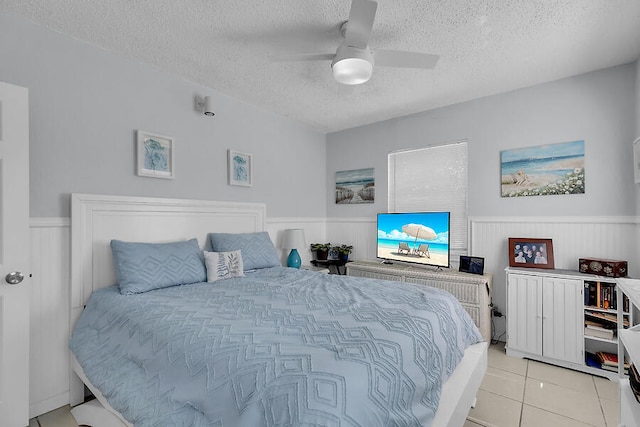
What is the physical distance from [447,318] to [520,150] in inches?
84.7

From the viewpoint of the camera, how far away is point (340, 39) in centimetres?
222

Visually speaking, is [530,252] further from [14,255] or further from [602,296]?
[14,255]

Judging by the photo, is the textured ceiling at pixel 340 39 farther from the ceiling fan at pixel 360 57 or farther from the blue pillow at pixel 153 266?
the blue pillow at pixel 153 266

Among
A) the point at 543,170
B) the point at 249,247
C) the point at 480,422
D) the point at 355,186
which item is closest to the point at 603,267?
the point at 543,170

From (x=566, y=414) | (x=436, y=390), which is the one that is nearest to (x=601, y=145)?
(x=566, y=414)

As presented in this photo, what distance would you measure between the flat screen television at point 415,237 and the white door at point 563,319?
873 mm

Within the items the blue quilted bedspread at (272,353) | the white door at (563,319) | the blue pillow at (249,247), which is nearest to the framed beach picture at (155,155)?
the blue pillow at (249,247)

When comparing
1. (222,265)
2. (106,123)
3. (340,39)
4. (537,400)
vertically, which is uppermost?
(340,39)

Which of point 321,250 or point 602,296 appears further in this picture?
point 321,250

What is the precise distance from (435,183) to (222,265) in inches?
101

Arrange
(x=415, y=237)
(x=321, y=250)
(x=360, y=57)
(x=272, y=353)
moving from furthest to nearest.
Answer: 1. (x=321, y=250)
2. (x=415, y=237)
3. (x=360, y=57)
4. (x=272, y=353)

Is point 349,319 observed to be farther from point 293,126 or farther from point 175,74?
point 293,126

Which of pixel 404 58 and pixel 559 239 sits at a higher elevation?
pixel 404 58

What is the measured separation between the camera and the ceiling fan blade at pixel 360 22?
5.17ft
